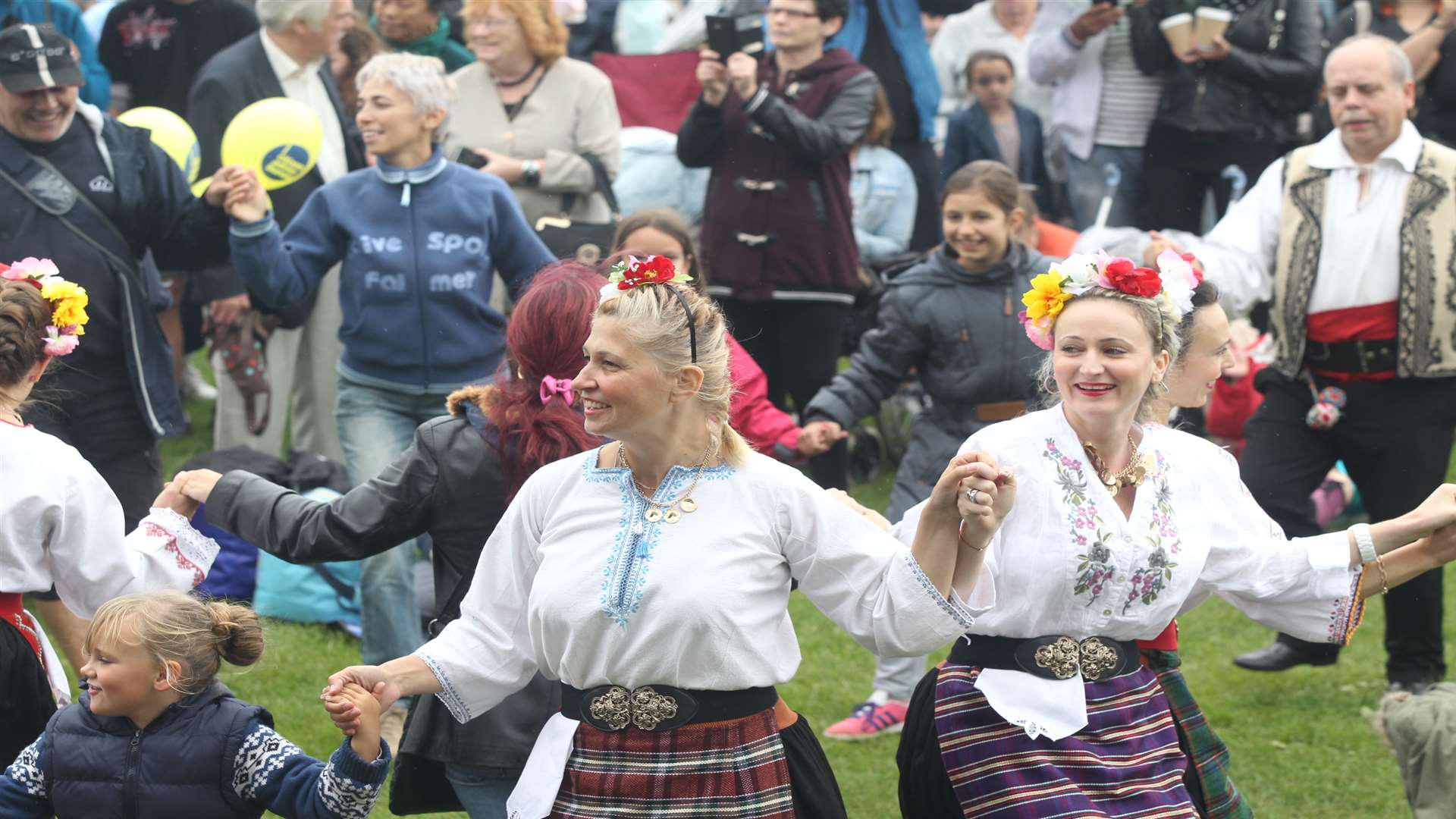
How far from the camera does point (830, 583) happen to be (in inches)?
145

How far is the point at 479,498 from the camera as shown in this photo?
13.6 feet

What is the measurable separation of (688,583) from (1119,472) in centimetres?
Answer: 113

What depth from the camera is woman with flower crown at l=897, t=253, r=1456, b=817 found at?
13.1 ft

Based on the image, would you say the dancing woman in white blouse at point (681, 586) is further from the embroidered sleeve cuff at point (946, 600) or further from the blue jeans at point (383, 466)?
the blue jeans at point (383, 466)

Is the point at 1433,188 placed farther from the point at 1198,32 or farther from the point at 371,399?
the point at 371,399

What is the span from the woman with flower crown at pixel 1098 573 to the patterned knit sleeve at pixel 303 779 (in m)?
1.27

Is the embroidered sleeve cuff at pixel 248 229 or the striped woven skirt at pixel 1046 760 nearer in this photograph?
the striped woven skirt at pixel 1046 760

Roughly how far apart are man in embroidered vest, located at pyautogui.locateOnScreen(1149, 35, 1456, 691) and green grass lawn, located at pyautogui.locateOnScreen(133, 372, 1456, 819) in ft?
1.38

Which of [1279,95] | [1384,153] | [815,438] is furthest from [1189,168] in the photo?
[815,438]

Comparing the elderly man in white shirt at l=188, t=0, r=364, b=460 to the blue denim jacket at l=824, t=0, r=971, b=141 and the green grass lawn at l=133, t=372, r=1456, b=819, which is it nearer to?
the green grass lawn at l=133, t=372, r=1456, b=819

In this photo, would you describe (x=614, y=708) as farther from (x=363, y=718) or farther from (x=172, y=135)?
(x=172, y=135)

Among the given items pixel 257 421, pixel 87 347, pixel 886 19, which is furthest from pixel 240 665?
pixel 886 19

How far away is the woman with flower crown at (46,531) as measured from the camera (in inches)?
161

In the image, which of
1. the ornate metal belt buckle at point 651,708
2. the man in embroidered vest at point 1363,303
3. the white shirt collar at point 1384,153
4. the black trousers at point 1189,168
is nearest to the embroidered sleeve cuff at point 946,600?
the ornate metal belt buckle at point 651,708
